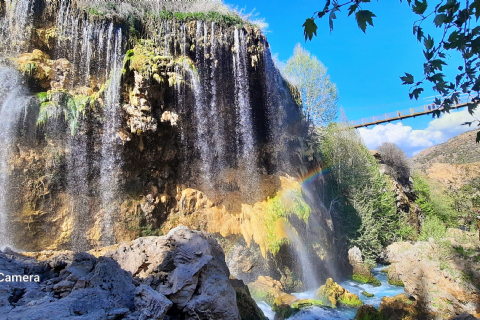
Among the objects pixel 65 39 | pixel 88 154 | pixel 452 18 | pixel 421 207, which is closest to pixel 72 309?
pixel 452 18

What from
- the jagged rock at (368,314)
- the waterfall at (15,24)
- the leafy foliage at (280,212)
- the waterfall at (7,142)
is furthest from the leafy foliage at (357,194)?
the waterfall at (15,24)

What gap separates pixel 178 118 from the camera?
1099 cm

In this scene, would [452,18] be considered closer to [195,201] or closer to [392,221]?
[195,201]

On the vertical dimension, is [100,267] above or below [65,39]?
below

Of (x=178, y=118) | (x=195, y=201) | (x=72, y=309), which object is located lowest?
(x=72, y=309)

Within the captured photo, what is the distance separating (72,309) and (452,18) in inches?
163

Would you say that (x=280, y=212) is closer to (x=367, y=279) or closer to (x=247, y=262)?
(x=247, y=262)

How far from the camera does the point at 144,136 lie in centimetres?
1080

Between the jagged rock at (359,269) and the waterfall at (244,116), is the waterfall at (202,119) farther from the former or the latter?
the jagged rock at (359,269)

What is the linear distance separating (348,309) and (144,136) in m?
9.62

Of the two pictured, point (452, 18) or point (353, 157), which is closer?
point (452, 18)

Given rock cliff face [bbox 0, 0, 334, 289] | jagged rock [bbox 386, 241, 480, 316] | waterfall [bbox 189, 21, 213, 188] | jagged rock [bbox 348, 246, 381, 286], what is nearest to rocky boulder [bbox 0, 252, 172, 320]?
rock cliff face [bbox 0, 0, 334, 289]

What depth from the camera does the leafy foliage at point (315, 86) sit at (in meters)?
20.3

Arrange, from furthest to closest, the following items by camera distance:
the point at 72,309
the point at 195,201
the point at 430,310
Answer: the point at 195,201, the point at 430,310, the point at 72,309
